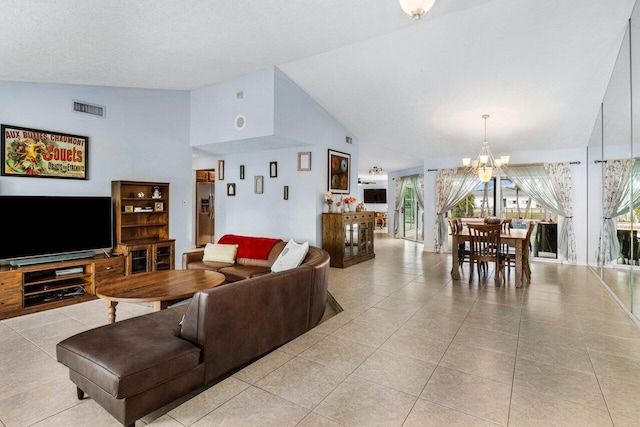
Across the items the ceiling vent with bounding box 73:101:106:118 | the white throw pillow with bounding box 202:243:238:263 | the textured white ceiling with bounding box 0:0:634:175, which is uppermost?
the textured white ceiling with bounding box 0:0:634:175

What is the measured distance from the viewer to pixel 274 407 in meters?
1.98

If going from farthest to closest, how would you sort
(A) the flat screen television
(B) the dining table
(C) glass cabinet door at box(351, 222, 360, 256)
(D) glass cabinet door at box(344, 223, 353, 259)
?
1. (A) the flat screen television
2. (C) glass cabinet door at box(351, 222, 360, 256)
3. (D) glass cabinet door at box(344, 223, 353, 259)
4. (B) the dining table

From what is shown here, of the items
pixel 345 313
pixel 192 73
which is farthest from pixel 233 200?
pixel 345 313

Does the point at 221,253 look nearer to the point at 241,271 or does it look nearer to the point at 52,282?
the point at 241,271

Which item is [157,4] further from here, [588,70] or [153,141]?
[588,70]

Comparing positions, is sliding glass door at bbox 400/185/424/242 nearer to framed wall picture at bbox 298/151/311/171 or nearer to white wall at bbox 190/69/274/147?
framed wall picture at bbox 298/151/311/171

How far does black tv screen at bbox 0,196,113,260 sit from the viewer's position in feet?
12.4

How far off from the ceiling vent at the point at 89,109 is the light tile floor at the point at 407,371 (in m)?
2.67

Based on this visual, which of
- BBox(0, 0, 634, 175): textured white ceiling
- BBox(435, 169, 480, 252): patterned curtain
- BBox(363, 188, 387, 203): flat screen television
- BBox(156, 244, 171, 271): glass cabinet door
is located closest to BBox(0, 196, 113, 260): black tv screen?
BBox(156, 244, 171, 271): glass cabinet door

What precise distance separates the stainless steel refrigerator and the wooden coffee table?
4977 millimetres

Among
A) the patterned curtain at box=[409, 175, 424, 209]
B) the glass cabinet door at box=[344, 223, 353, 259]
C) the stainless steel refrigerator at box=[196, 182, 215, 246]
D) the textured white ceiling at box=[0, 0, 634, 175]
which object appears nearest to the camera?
the textured white ceiling at box=[0, 0, 634, 175]

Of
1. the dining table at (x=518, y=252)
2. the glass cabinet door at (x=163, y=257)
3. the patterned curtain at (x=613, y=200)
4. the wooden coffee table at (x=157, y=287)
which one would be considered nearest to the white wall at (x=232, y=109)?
the glass cabinet door at (x=163, y=257)

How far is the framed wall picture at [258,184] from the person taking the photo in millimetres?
6621

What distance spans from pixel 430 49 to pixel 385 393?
4106 mm
